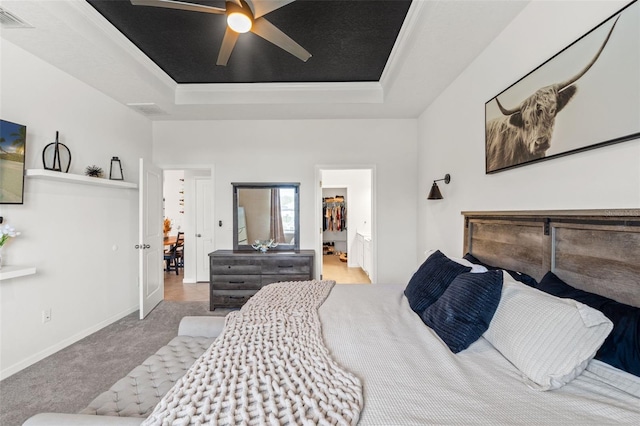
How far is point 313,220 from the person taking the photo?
4.07 m

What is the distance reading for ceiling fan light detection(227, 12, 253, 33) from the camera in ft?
5.47

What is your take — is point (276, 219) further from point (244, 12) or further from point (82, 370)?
point (244, 12)

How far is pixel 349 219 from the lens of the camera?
6238mm

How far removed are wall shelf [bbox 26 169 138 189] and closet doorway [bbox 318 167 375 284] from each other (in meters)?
3.11

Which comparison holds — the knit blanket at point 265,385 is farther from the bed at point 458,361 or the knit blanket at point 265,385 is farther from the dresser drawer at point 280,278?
the dresser drawer at point 280,278

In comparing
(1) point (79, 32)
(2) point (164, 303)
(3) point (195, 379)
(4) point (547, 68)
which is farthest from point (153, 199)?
(4) point (547, 68)

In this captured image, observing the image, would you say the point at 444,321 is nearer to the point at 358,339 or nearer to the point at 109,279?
the point at 358,339

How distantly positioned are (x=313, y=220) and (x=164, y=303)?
2.44 m

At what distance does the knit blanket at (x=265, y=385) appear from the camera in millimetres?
838

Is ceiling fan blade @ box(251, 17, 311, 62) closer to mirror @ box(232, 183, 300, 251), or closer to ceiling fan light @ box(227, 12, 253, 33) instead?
ceiling fan light @ box(227, 12, 253, 33)

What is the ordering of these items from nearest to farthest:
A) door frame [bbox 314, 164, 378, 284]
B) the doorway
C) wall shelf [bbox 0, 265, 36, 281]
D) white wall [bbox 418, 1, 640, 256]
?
1. white wall [bbox 418, 1, 640, 256]
2. wall shelf [bbox 0, 265, 36, 281]
3. door frame [bbox 314, 164, 378, 284]
4. the doorway

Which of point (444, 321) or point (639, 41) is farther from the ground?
point (639, 41)

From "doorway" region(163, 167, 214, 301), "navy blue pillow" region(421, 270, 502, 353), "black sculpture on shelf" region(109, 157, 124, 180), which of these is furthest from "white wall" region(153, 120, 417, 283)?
"navy blue pillow" region(421, 270, 502, 353)

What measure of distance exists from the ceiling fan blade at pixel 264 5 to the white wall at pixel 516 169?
154 centimetres
